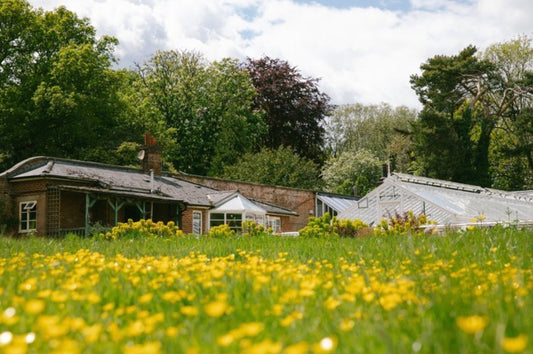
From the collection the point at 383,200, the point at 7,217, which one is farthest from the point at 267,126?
the point at 7,217

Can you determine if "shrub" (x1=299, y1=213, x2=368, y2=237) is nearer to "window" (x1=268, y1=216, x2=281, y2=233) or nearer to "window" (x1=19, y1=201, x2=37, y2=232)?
"window" (x1=19, y1=201, x2=37, y2=232)

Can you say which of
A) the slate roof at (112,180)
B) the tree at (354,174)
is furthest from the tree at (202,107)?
the slate roof at (112,180)

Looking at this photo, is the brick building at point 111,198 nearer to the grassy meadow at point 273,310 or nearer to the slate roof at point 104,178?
the slate roof at point 104,178

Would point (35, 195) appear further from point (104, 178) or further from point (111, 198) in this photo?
point (111, 198)

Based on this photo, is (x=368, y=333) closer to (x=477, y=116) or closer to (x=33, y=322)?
(x=33, y=322)

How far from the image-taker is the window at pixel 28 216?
24.7 m

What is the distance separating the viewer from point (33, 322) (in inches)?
118

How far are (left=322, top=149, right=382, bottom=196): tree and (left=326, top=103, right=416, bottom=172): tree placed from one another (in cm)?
598

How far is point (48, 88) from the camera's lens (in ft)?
103

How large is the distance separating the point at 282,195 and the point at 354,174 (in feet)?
35.8

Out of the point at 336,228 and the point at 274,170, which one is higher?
the point at 274,170

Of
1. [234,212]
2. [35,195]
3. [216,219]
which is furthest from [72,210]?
[234,212]

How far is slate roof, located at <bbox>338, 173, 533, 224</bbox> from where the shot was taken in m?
22.6

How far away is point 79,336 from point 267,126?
141ft
